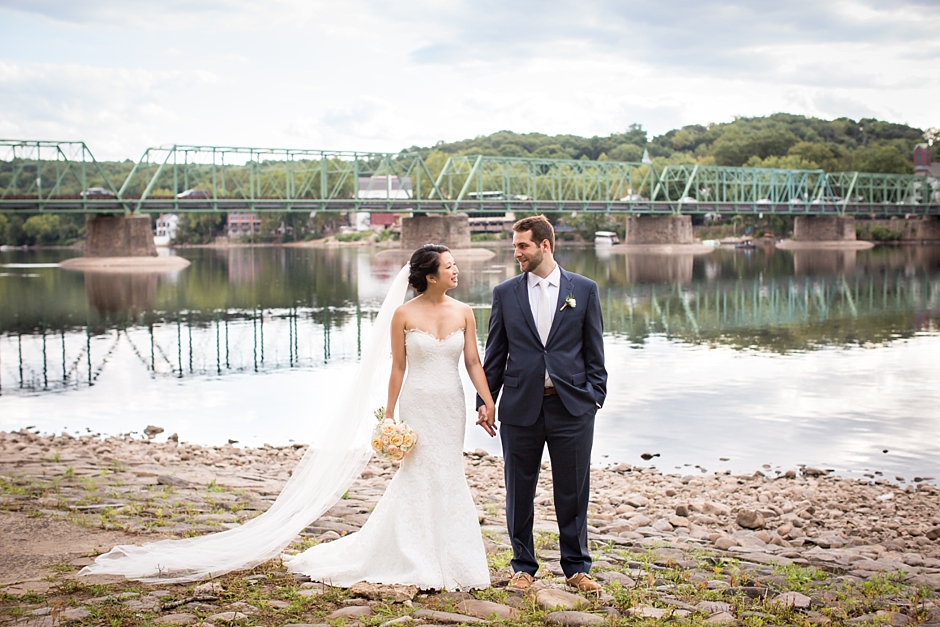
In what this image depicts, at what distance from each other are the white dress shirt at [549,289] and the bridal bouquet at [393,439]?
0.96 m

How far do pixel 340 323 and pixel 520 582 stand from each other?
2967cm

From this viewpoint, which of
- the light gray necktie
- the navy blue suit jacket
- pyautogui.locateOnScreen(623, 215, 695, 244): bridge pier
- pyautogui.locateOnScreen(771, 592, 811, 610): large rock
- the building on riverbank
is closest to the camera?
pyautogui.locateOnScreen(771, 592, 811, 610): large rock

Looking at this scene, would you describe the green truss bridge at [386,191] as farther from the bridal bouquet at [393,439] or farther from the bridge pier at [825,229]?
the bridal bouquet at [393,439]

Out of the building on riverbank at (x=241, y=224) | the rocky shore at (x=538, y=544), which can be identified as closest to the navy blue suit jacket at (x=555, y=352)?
the rocky shore at (x=538, y=544)

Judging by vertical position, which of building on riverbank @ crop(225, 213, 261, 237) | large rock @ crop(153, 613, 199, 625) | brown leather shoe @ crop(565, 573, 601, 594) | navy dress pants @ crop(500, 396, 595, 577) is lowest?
brown leather shoe @ crop(565, 573, 601, 594)

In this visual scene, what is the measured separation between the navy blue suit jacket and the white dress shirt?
32 millimetres

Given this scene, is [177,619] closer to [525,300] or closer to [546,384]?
[546,384]

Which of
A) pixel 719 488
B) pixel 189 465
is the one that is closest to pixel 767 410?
pixel 719 488

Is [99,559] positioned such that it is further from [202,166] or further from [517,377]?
[202,166]

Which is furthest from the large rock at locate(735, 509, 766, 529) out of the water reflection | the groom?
the water reflection

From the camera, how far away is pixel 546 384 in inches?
246

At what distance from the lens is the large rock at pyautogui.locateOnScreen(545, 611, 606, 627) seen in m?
5.26

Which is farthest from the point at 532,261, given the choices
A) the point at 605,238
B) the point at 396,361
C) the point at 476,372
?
the point at 605,238

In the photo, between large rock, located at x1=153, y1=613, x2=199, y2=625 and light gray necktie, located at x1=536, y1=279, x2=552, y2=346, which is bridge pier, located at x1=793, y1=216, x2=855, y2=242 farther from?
large rock, located at x1=153, y1=613, x2=199, y2=625
